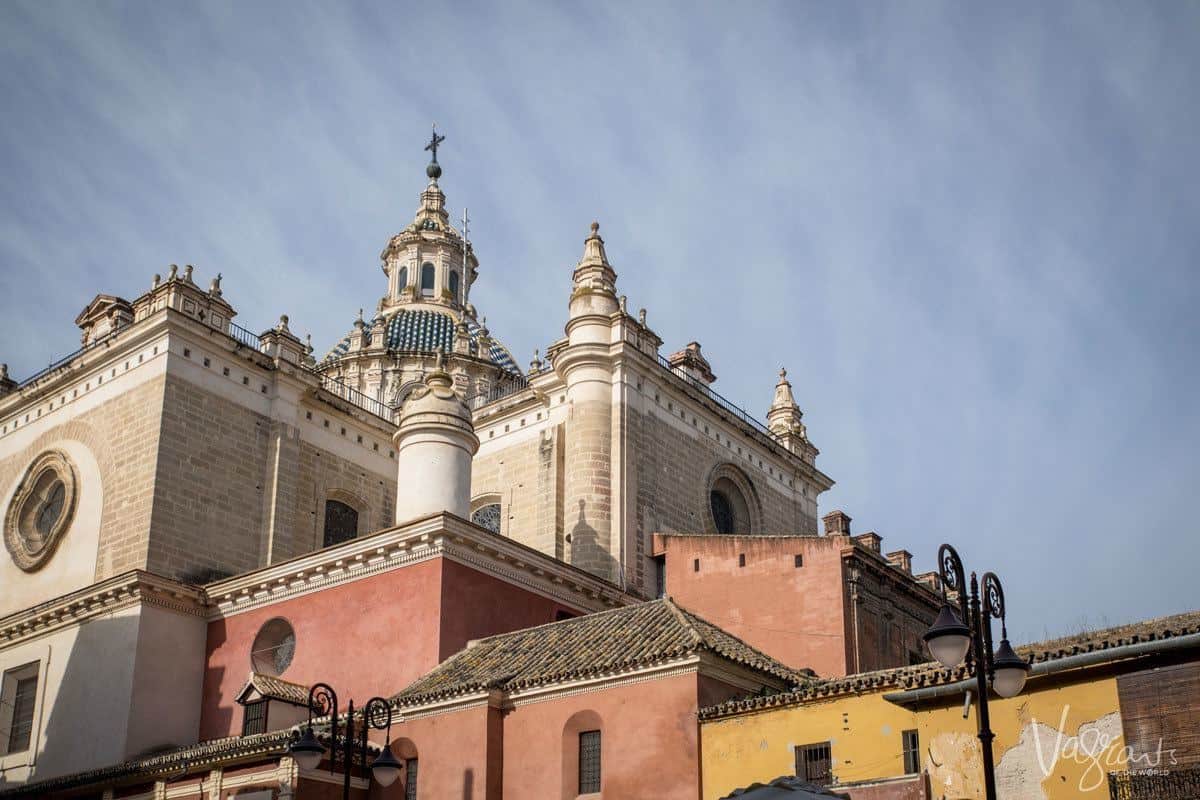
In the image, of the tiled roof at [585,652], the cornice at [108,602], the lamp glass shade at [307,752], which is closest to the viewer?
the lamp glass shade at [307,752]

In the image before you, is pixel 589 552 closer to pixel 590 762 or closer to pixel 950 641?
pixel 590 762

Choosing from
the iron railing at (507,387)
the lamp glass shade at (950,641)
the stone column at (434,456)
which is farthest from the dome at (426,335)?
the lamp glass shade at (950,641)

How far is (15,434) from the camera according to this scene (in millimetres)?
35406

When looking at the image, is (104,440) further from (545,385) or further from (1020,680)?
(1020,680)

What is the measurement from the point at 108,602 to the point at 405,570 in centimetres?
708

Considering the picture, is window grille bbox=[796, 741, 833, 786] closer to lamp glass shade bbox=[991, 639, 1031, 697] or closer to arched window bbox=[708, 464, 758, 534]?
lamp glass shade bbox=[991, 639, 1031, 697]

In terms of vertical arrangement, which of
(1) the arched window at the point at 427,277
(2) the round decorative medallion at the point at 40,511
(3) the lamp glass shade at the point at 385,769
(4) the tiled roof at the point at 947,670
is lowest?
(3) the lamp glass shade at the point at 385,769

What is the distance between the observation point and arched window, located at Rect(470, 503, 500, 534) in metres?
36.2

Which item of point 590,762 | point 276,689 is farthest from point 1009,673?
point 276,689

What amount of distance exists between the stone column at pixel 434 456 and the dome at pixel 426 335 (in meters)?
20.3

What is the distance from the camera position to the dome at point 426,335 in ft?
166

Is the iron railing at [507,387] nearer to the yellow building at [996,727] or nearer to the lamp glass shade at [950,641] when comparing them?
the yellow building at [996,727]

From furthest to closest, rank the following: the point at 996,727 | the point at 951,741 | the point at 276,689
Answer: the point at 276,689, the point at 951,741, the point at 996,727

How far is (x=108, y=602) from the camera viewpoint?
29328mm
